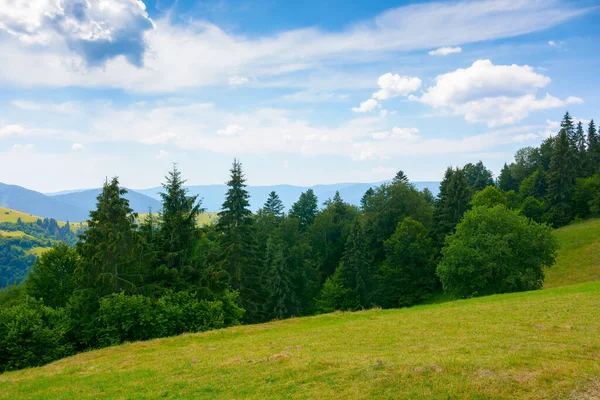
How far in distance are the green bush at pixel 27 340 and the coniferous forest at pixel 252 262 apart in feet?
0.21

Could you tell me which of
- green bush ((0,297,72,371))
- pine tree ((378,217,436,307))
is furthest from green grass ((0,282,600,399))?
pine tree ((378,217,436,307))

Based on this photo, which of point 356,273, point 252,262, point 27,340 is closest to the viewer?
point 27,340

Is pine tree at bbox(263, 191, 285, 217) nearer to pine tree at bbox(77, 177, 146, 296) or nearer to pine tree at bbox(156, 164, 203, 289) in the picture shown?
pine tree at bbox(156, 164, 203, 289)

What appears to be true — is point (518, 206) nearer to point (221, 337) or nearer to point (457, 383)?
point (221, 337)

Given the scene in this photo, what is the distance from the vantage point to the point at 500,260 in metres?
39.2

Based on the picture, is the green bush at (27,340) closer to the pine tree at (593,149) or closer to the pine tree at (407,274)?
the pine tree at (407,274)

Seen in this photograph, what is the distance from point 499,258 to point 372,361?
3161cm

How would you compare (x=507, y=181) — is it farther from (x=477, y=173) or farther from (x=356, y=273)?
(x=356, y=273)

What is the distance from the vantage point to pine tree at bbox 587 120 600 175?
8162 cm

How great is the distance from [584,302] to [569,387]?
50.0ft

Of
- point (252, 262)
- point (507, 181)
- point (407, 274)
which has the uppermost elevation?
point (507, 181)

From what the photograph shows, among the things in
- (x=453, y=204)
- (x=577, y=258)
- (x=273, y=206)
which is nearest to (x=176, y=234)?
(x=273, y=206)

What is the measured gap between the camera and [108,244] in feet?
91.1

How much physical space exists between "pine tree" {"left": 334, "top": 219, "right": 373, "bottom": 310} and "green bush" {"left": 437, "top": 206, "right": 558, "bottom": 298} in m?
16.1
